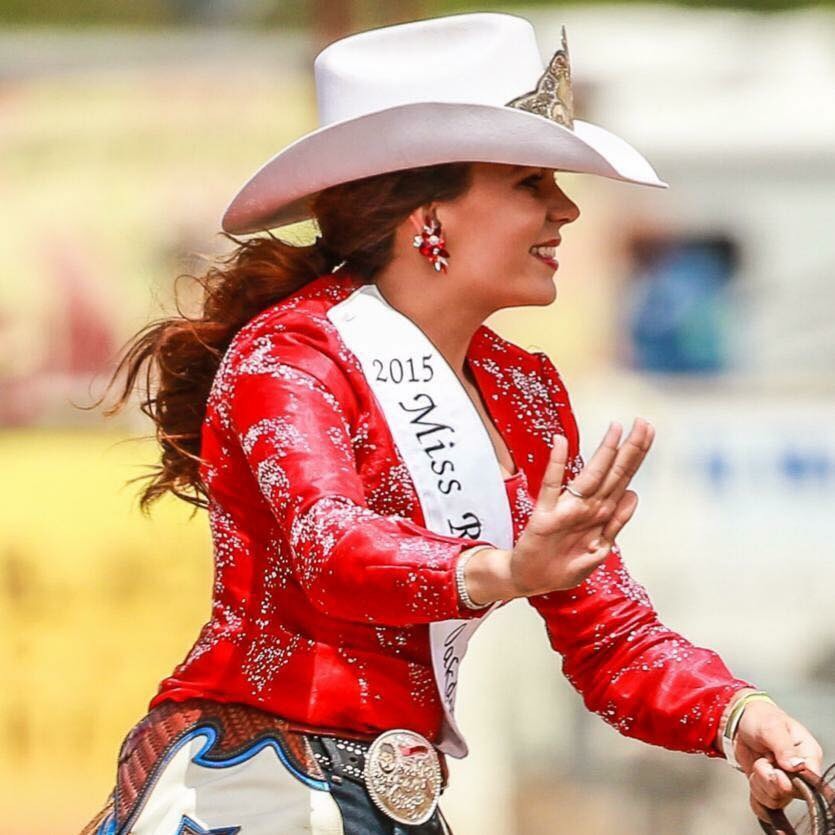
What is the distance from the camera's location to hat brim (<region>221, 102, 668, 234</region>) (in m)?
2.60

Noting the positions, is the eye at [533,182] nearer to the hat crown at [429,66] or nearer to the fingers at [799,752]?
the hat crown at [429,66]

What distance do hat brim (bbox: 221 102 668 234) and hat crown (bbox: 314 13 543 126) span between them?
0.11 feet

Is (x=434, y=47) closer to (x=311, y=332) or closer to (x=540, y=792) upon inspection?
(x=311, y=332)

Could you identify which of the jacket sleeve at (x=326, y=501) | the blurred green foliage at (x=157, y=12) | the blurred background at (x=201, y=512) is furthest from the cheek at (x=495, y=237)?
the blurred green foliage at (x=157, y=12)

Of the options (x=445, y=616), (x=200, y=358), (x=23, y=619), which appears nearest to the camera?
(x=445, y=616)

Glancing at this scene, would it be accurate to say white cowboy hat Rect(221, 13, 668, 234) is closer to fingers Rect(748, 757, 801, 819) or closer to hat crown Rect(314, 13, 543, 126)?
hat crown Rect(314, 13, 543, 126)

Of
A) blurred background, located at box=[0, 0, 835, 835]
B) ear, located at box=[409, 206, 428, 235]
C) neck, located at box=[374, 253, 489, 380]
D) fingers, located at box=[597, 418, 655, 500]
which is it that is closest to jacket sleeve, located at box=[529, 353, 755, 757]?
neck, located at box=[374, 253, 489, 380]

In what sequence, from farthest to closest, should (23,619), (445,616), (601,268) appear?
(601,268)
(23,619)
(445,616)

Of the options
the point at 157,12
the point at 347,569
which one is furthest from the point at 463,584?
the point at 157,12

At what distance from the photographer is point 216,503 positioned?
267cm

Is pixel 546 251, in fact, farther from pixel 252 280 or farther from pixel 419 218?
pixel 252 280

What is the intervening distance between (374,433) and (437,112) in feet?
1.36

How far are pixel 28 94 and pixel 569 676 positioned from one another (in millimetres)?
4196

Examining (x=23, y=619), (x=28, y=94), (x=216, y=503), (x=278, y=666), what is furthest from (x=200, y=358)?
(x=28, y=94)
